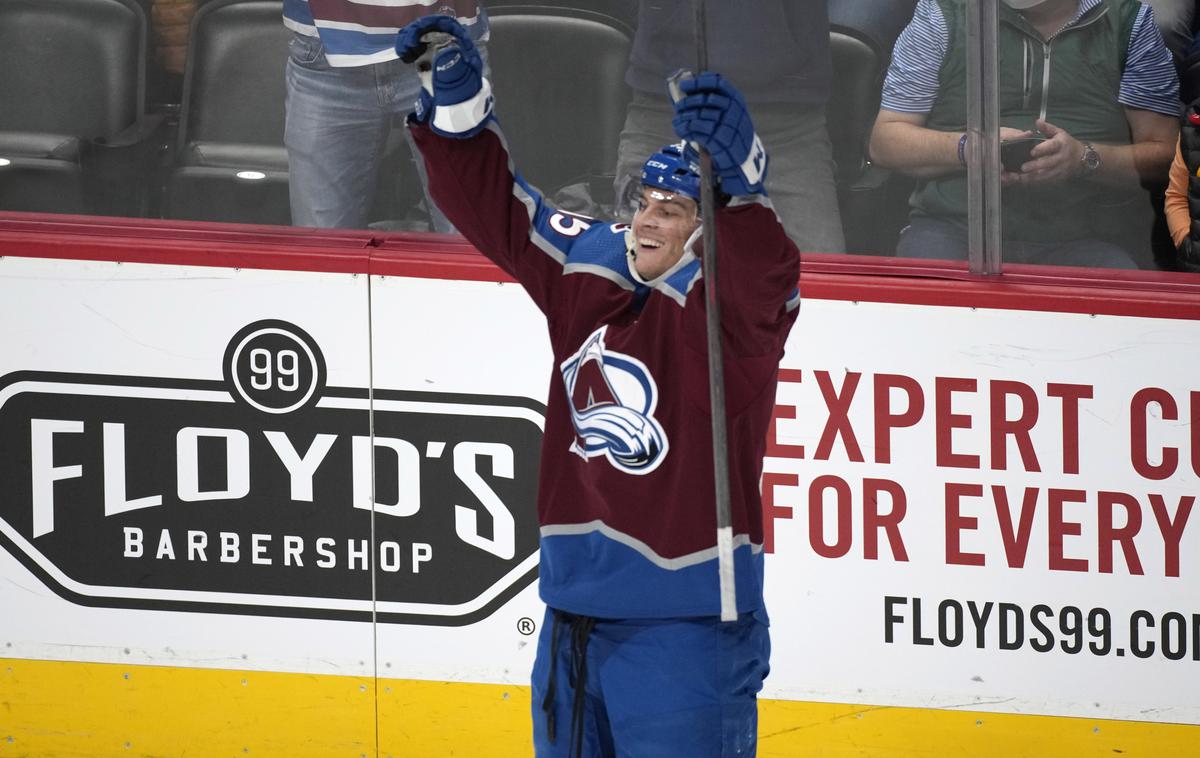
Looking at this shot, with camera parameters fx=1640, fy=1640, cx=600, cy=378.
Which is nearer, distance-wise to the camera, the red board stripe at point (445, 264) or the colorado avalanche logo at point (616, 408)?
the colorado avalanche logo at point (616, 408)

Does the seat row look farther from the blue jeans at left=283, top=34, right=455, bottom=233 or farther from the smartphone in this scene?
the smartphone

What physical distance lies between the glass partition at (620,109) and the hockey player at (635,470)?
2.32ft

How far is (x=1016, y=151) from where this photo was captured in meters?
3.18

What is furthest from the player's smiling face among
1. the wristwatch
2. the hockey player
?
the wristwatch

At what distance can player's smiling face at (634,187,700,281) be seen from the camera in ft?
8.05

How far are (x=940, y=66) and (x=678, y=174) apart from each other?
977 millimetres

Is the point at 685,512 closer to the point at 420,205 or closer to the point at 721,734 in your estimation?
the point at 721,734

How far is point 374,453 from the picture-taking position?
331cm

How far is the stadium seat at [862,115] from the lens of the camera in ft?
10.4

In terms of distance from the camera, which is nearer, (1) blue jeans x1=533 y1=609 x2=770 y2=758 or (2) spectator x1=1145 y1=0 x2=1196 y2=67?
(1) blue jeans x1=533 y1=609 x2=770 y2=758

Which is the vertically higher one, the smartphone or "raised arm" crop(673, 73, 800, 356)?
the smartphone

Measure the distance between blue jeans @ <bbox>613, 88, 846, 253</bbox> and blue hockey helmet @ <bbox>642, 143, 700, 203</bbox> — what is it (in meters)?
0.72

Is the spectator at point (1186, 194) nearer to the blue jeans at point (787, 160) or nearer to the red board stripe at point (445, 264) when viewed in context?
the red board stripe at point (445, 264)

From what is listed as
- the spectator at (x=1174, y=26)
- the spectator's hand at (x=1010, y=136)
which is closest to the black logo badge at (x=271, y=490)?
the spectator's hand at (x=1010, y=136)
